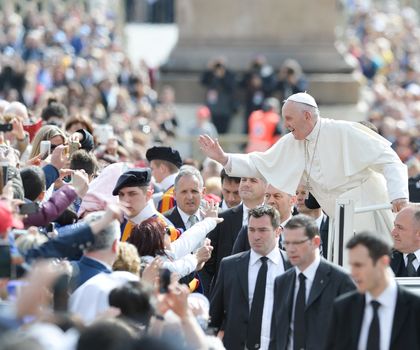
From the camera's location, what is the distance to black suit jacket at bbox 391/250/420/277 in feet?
42.6

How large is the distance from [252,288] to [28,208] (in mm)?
1906

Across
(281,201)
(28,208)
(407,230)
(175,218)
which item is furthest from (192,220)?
(28,208)

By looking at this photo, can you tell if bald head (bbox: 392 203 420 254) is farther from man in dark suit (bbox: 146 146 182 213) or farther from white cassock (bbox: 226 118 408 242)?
man in dark suit (bbox: 146 146 182 213)

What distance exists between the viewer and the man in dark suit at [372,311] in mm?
9484

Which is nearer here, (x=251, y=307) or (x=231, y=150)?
(x=251, y=307)

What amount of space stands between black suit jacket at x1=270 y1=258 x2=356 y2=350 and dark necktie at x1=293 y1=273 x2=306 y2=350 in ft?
0.09

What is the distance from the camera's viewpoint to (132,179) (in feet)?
41.2

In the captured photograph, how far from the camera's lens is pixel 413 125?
1054 inches

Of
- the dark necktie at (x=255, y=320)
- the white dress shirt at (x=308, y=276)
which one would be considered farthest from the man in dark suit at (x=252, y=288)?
the white dress shirt at (x=308, y=276)

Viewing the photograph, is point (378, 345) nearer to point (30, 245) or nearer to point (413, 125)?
point (30, 245)

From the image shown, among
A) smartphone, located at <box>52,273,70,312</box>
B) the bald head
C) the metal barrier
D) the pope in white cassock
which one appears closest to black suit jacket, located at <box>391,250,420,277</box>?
the bald head

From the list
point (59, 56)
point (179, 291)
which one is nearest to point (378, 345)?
point (179, 291)

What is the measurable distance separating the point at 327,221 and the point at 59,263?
12.9 ft

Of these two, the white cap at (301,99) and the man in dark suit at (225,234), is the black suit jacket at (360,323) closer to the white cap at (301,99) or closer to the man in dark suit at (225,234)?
the white cap at (301,99)
